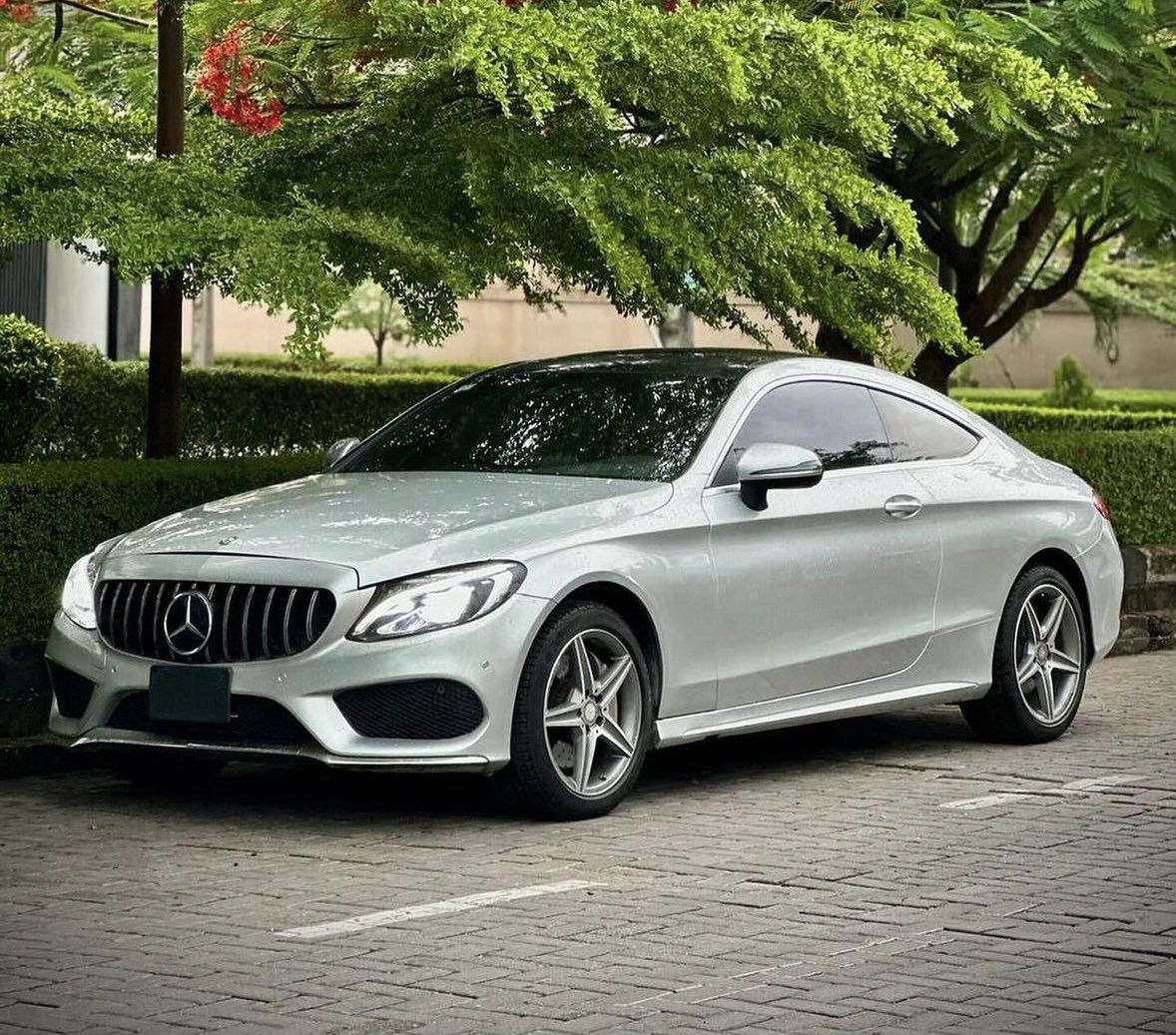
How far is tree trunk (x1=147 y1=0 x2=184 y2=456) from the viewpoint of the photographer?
1134cm

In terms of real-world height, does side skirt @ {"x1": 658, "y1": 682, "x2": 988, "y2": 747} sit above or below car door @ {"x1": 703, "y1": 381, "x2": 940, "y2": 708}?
below

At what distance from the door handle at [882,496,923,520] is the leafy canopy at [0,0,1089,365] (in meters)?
1.53

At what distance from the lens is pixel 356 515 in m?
8.40

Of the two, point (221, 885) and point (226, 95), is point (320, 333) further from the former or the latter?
point (221, 885)

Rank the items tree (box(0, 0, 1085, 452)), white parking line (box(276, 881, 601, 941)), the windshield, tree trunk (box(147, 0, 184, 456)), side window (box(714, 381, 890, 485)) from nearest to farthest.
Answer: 1. white parking line (box(276, 881, 601, 941))
2. the windshield
3. side window (box(714, 381, 890, 485))
4. tree (box(0, 0, 1085, 452))
5. tree trunk (box(147, 0, 184, 456))

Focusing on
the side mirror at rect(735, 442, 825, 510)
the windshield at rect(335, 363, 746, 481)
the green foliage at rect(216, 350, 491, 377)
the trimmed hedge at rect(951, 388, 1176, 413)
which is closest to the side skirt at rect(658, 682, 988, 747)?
the side mirror at rect(735, 442, 825, 510)

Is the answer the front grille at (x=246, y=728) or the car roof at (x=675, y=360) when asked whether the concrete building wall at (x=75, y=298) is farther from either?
the front grille at (x=246, y=728)

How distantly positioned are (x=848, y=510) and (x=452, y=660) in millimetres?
2116

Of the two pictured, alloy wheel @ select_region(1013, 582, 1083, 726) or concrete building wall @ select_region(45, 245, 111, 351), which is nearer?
alloy wheel @ select_region(1013, 582, 1083, 726)

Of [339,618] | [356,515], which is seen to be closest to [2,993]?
[339,618]

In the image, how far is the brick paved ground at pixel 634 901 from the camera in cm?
579

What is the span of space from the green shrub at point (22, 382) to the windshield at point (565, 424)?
478cm

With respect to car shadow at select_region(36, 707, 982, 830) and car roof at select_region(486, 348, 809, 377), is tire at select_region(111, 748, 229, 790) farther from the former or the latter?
car roof at select_region(486, 348, 809, 377)

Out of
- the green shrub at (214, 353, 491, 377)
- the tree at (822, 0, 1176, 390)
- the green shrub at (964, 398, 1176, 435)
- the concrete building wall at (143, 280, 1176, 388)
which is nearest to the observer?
the tree at (822, 0, 1176, 390)
